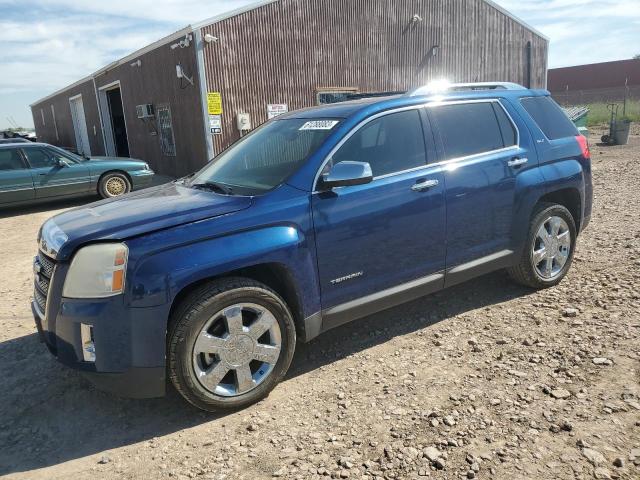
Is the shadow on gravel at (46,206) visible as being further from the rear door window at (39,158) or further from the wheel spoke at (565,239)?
the wheel spoke at (565,239)

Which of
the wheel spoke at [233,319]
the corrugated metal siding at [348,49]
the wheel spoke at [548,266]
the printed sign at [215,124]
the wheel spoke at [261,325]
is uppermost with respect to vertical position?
the corrugated metal siding at [348,49]

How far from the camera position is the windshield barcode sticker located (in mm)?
3579

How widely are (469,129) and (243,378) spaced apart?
263cm

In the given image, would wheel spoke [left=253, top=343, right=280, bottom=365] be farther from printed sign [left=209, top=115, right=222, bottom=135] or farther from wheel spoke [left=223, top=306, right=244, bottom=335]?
printed sign [left=209, top=115, right=222, bottom=135]

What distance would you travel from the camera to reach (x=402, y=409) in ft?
9.96

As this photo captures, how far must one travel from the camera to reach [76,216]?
337 cm

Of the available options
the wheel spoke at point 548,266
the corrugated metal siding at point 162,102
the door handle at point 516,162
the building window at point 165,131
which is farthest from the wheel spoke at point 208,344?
the building window at point 165,131

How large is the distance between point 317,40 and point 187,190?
12543 millimetres

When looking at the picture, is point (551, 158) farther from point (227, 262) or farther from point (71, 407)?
point (71, 407)

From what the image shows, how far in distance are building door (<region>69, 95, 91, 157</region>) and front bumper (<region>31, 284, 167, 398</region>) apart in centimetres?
2479

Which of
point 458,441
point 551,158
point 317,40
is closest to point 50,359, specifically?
point 458,441

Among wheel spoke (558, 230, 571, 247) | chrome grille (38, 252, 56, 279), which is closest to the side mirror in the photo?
chrome grille (38, 252, 56, 279)

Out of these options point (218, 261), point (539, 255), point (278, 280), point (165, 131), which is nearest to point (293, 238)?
point (278, 280)

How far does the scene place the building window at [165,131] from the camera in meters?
15.7
